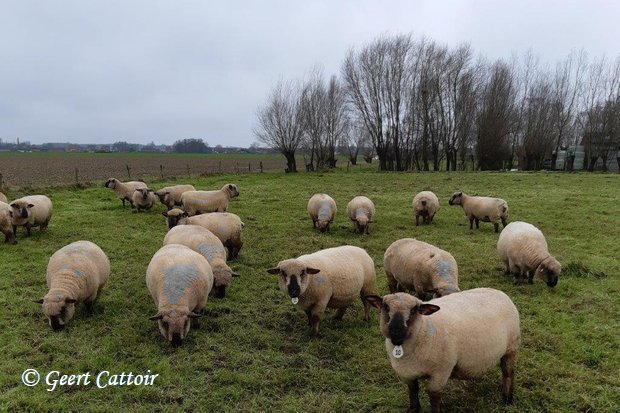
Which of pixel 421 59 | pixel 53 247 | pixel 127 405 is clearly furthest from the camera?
pixel 421 59

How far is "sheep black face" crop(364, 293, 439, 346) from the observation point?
4074 mm

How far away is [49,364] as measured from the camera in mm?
5574

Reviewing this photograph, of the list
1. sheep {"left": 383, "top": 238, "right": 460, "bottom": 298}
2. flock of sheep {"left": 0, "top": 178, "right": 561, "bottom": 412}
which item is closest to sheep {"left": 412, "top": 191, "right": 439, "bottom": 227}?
flock of sheep {"left": 0, "top": 178, "right": 561, "bottom": 412}

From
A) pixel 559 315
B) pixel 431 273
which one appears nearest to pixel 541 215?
pixel 559 315

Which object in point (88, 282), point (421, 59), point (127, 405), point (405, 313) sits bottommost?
point (127, 405)

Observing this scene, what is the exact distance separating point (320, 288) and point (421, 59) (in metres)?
43.8

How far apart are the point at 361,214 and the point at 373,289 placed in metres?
6.61

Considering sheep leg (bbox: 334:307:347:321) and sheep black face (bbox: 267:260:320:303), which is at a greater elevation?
sheep black face (bbox: 267:260:320:303)

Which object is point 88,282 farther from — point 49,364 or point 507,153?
point 507,153

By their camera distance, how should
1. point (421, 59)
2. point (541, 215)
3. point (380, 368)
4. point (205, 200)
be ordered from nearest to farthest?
point (380, 368) < point (205, 200) < point (541, 215) < point (421, 59)

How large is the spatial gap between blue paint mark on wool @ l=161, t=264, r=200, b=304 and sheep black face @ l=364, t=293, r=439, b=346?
3336 millimetres

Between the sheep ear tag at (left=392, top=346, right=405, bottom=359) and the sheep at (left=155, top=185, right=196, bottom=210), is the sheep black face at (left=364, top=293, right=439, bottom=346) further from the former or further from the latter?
the sheep at (left=155, top=185, right=196, bottom=210)

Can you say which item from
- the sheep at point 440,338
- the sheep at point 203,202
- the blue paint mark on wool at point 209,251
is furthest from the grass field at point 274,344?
the sheep at point 203,202

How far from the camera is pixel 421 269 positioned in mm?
7105
